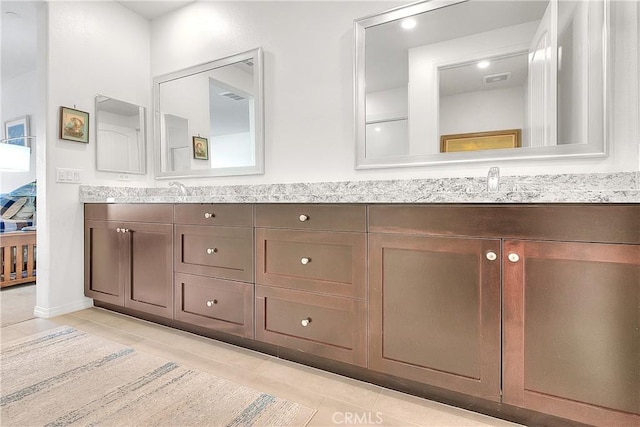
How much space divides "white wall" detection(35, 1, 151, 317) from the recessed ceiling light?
7.77 feet

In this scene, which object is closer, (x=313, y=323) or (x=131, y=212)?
(x=313, y=323)

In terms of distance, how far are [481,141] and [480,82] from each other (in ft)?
1.01

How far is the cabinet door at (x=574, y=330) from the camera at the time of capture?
97cm

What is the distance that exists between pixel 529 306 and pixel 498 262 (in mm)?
171

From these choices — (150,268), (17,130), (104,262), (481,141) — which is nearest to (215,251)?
(150,268)

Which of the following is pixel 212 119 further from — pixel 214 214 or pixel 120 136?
pixel 214 214

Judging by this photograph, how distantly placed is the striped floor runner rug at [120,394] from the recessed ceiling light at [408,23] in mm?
2044

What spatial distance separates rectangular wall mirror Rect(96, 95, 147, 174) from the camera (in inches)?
103

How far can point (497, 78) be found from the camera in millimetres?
1627

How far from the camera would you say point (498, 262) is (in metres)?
1.12

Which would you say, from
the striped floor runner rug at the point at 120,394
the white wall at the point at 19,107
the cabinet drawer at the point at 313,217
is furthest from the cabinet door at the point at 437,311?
the white wall at the point at 19,107

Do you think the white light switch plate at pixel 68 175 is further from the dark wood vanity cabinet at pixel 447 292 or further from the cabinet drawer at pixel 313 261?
the cabinet drawer at pixel 313 261

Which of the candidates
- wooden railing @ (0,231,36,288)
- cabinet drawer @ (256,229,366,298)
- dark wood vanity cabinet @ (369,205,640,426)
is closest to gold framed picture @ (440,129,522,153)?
dark wood vanity cabinet @ (369,205,640,426)

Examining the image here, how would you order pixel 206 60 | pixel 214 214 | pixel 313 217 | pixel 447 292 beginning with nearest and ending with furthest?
1. pixel 447 292
2. pixel 313 217
3. pixel 214 214
4. pixel 206 60
